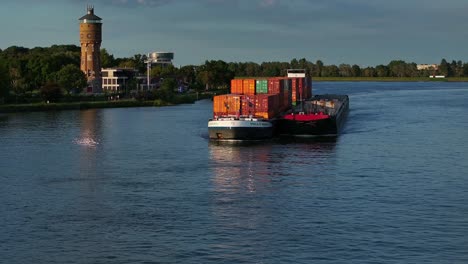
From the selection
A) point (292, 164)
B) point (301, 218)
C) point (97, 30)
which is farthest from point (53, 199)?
point (97, 30)

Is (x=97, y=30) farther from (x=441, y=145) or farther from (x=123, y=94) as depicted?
(x=441, y=145)

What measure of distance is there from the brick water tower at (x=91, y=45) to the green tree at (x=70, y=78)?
644 inches

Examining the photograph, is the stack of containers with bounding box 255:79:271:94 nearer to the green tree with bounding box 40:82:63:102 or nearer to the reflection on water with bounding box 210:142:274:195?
the reflection on water with bounding box 210:142:274:195

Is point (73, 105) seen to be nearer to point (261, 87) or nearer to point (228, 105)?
point (261, 87)

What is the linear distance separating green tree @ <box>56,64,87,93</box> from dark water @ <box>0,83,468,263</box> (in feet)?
283

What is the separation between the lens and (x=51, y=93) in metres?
148

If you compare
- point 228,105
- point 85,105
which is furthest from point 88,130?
point 85,105

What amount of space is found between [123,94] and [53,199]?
142 m

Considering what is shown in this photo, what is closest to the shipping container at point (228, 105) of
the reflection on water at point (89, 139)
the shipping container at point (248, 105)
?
the shipping container at point (248, 105)

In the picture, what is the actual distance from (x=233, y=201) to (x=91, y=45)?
15830cm

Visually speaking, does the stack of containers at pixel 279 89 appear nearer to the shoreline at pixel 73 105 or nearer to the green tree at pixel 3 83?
the shoreline at pixel 73 105

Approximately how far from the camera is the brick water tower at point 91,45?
192725 millimetres

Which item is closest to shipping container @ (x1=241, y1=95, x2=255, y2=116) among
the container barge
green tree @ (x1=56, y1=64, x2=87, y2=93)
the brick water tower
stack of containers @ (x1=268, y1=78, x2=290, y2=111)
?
the container barge

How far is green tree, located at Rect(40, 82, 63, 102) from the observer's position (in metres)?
147
